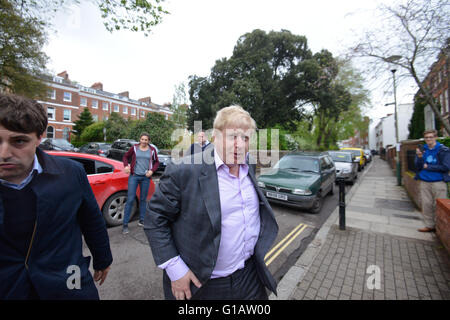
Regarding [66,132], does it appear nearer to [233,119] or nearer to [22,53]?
[22,53]

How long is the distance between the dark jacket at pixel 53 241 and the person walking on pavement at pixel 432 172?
19.1 ft

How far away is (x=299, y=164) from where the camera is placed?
22.2ft

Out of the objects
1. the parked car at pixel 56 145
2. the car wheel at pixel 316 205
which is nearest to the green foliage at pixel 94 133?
the parked car at pixel 56 145

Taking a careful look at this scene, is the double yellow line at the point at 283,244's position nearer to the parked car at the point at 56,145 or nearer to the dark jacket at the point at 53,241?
the dark jacket at the point at 53,241

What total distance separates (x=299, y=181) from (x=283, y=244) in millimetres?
2331

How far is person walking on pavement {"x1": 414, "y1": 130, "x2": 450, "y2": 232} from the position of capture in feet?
12.9

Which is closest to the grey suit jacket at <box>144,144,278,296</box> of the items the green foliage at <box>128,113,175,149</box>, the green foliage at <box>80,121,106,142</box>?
the green foliage at <box>128,113,175,149</box>

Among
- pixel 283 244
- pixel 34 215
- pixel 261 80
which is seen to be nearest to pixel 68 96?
pixel 261 80

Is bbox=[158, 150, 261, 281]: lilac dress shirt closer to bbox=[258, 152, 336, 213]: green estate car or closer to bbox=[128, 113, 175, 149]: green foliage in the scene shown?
bbox=[258, 152, 336, 213]: green estate car

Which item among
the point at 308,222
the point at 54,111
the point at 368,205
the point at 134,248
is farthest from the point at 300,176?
the point at 54,111

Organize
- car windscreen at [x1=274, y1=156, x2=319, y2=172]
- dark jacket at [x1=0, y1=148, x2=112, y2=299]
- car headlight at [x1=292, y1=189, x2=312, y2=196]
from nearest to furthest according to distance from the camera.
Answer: dark jacket at [x1=0, y1=148, x2=112, y2=299]
car headlight at [x1=292, y1=189, x2=312, y2=196]
car windscreen at [x1=274, y1=156, x2=319, y2=172]

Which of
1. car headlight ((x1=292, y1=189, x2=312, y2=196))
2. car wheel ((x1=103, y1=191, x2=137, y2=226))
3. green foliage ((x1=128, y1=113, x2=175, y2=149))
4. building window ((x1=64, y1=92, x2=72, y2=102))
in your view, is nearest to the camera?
car wheel ((x1=103, y1=191, x2=137, y2=226))

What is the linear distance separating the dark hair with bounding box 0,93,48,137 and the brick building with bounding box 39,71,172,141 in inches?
1464

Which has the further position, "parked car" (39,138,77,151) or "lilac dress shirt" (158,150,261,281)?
"parked car" (39,138,77,151)
